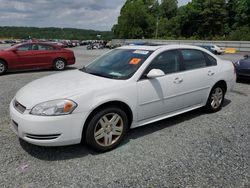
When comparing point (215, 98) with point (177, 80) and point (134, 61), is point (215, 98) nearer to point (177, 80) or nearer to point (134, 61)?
point (177, 80)

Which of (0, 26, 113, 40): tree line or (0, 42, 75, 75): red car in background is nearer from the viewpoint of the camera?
(0, 42, 75, 75): red car in background

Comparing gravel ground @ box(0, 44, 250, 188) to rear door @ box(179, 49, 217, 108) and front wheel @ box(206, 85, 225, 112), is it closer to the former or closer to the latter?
rear door @ box(179, 49, 217, 108)

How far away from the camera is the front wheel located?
5325 millimetres

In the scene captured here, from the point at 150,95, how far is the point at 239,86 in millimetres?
5525

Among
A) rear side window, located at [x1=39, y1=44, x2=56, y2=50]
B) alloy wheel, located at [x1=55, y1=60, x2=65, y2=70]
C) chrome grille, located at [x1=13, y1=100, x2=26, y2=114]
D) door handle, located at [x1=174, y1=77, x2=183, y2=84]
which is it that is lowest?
alloy wheel, located at [x1=55, y1=60, x2=65, y2=70]

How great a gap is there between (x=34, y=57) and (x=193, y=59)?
26.6 ft

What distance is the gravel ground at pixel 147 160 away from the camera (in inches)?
119

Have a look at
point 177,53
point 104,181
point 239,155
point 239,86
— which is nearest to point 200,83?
point 177,53

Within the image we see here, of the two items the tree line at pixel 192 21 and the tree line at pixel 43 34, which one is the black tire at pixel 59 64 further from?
the tree line at pixel 43 34

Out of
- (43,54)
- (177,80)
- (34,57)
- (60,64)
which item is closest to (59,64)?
(60,64)

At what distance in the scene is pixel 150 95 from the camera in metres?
4.08

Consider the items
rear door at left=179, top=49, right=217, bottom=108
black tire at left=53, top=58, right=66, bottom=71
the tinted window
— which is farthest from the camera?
black tire at left=53, top=58, right=66, bottom=71

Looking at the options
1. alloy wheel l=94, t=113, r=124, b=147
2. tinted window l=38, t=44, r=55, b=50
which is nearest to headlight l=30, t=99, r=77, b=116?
alloy wheel l=94, t=113, r=124, b=147

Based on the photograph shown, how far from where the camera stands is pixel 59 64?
12055mm
